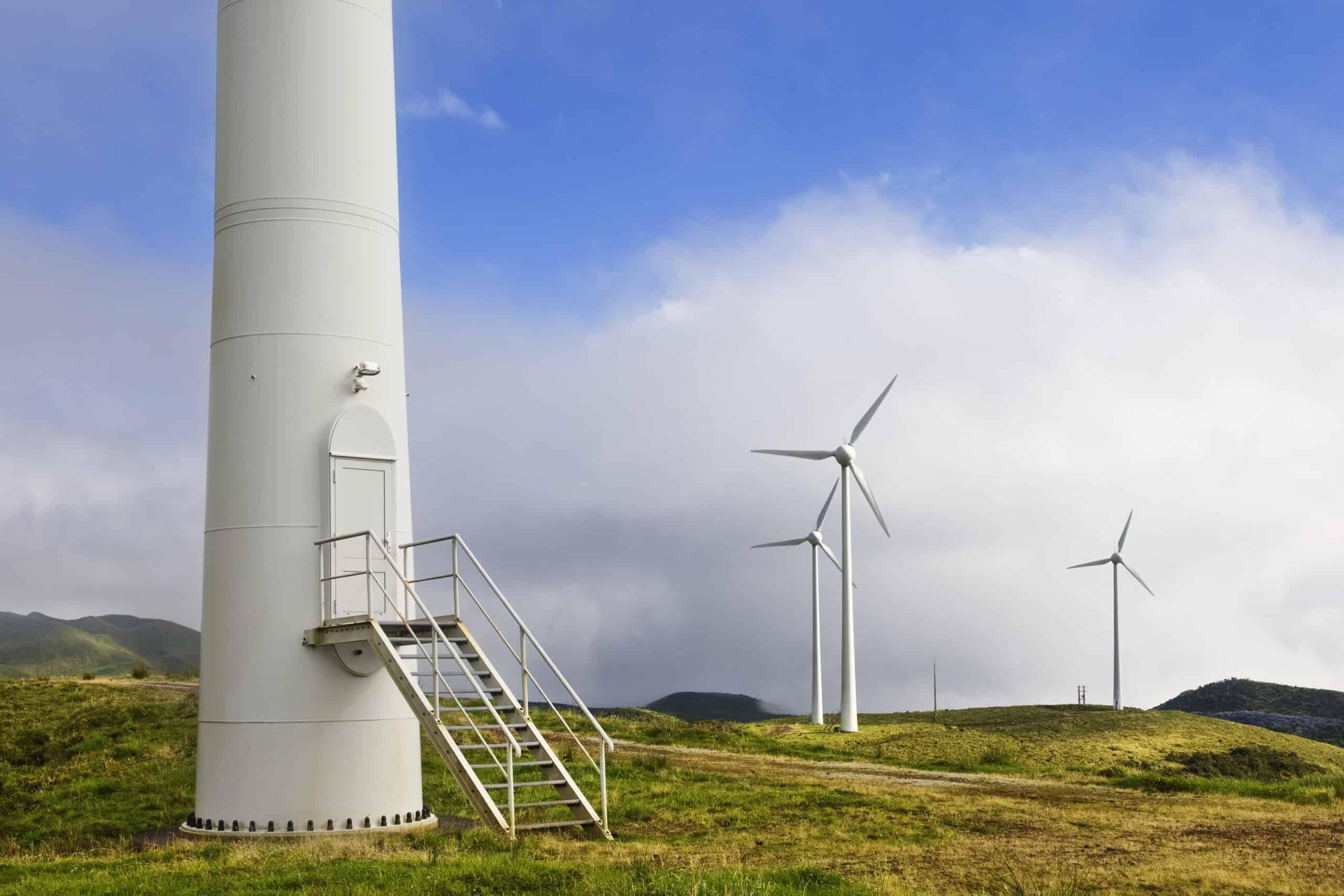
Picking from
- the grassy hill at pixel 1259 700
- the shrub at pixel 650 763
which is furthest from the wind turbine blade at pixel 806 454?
the grassy hill at pixel 1259 700

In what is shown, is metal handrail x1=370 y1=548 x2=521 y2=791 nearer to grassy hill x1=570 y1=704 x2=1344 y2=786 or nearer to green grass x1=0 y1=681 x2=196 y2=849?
green grass x1=0 y1=681 x2=196 y2=849

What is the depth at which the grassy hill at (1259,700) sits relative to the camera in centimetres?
10062

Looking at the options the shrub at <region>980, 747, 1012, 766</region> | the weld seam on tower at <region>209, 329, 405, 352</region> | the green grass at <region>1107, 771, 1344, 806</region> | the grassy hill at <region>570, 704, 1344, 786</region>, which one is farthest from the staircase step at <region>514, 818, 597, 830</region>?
the shrub at <region>980, 747, 1012, 766</region>

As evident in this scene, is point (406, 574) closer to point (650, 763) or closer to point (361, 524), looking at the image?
point (361, 524)

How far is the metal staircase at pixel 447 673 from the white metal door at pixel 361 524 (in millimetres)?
38

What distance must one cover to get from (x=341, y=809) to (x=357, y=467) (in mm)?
4819

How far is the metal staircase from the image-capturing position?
49.8 ft

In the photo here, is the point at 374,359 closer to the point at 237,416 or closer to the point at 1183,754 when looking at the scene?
the point at 237,416

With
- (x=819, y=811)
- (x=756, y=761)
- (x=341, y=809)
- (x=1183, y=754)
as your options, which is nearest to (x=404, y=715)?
(x=341, y=809)

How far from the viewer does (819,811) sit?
2066 cm

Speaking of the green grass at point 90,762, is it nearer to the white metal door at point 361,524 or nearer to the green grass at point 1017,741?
the white metal door at point 361,524

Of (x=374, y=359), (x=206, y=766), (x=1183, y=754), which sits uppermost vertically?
(x=374, y=359)

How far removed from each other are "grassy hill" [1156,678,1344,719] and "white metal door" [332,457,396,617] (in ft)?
309

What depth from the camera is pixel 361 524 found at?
59.0 ft
